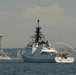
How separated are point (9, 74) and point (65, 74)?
44.6 feet

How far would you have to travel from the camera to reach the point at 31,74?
145 metres

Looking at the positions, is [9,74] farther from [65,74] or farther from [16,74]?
[65,74]

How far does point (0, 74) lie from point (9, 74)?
2.16 meters

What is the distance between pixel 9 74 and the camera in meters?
144

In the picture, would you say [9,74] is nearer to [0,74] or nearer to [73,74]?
[0,74]

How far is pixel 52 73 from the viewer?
151m

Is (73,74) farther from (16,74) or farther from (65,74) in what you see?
(16,74)

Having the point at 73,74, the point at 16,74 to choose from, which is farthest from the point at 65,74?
the point at 16,74

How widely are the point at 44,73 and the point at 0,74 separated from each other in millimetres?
12129

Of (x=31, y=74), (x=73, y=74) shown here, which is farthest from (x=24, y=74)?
(x=73, y=74)

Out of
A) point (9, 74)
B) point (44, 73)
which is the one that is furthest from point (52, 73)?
point (9, 74)

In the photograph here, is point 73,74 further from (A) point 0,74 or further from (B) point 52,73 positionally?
(A) point 0,74

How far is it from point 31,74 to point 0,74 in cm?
741

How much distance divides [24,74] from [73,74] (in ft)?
39.9
